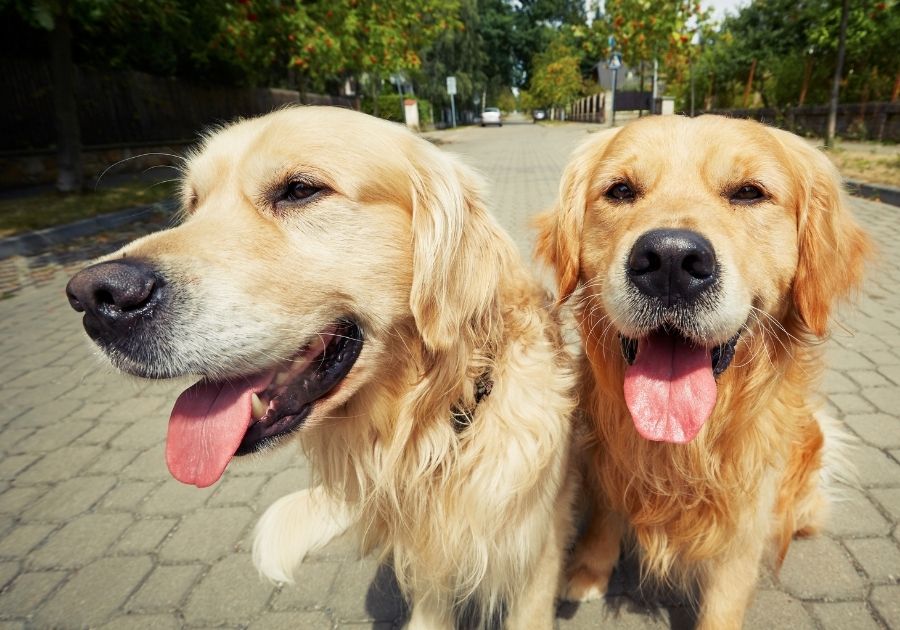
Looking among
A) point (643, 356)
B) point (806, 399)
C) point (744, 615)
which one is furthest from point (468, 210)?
point (744, 615)

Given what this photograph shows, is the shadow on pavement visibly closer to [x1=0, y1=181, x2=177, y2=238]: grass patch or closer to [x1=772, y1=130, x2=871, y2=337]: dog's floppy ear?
[x1=772, y1=130, x2=871, y2=337]: dog's floppy ear

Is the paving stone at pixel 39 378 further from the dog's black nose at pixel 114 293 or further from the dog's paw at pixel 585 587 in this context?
the dog's paw at pixel 585 587

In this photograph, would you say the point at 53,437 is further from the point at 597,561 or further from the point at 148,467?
the point at 597,561

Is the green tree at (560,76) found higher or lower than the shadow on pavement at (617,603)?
higher

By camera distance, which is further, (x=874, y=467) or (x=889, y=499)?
(x=874, y=467)

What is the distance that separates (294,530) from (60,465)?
186cm

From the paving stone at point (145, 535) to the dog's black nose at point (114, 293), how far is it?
162cm

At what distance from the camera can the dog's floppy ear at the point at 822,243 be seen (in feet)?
6.08

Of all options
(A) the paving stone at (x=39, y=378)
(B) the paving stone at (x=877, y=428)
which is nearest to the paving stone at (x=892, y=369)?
(B) the paving stone at (x=877, y=428)

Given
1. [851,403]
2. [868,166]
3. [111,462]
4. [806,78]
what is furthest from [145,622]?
[806,78]

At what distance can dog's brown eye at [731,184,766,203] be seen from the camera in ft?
6.33

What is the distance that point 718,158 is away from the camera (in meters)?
1.92

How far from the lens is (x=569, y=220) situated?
223 cm

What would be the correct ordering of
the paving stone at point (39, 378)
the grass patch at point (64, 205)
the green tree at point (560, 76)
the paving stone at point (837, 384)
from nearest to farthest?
the paving stone at point (837, 384) → the paving stone at point (39, 378) → the grass patch at point (64, 205) → the green tree at point (560, 76)
